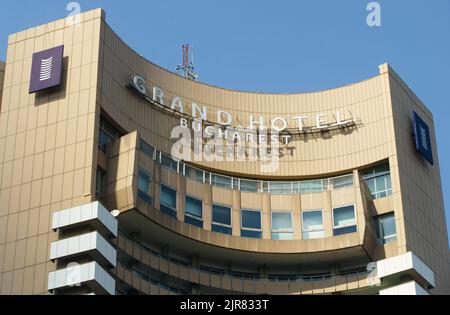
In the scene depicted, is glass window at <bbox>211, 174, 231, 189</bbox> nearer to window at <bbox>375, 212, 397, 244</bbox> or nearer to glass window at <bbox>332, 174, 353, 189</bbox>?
glass window at <bbox>332, 174, 353, 189</bbox>

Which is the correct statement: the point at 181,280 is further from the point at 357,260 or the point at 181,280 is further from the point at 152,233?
the point at 357,260

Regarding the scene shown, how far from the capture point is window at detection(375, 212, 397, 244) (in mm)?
82062

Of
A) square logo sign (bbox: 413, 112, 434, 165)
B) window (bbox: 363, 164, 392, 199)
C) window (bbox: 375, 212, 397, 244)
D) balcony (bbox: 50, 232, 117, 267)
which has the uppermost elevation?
square logo sign (bbox: 413, 112, 434, 165)

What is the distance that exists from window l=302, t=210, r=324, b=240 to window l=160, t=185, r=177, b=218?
12.2 meters

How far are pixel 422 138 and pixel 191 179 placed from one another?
22.0 m

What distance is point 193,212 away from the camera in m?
82.4

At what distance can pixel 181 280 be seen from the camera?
80.8 meters

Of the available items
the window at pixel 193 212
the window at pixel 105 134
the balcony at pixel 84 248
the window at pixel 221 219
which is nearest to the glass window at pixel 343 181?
the window at pixel 221 219

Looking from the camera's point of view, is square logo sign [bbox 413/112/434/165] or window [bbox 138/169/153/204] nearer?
window [bbox 138/169/153/204]

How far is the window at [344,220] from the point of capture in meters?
82.6

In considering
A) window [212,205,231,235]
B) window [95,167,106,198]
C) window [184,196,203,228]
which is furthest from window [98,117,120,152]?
window [212,205,231,235]

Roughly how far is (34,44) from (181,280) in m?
23.8

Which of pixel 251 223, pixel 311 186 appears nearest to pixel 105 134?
pixel 251 223
